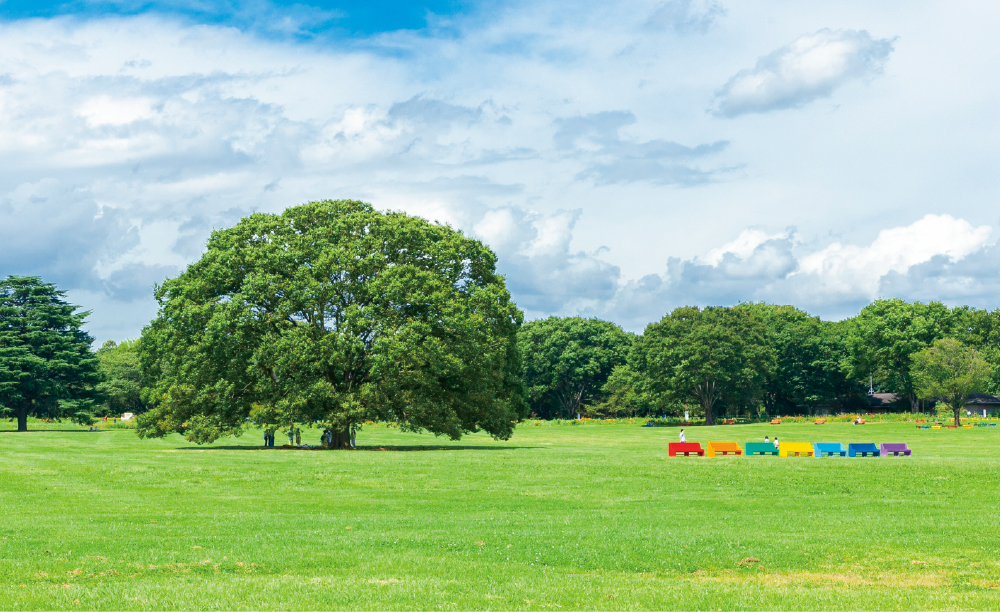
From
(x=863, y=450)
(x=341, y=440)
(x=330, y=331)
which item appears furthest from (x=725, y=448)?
(x=330, y=331)

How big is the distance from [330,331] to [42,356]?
4791 cm

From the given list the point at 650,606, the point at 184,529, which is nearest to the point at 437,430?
the point at 184,529

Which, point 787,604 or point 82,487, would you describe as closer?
point 787,604

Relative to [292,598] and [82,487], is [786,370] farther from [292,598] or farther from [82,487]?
[292,598]

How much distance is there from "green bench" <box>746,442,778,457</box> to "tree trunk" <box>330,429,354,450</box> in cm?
2162

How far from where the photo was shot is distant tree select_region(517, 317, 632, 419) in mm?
132750

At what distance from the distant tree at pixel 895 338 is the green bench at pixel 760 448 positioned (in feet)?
272

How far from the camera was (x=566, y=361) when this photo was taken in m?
132

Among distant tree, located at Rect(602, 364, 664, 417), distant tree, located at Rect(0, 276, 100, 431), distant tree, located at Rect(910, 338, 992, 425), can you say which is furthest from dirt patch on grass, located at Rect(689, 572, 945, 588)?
distant tree, located at Rect(602, 364, 664, 417)

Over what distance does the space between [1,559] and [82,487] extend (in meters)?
13.4

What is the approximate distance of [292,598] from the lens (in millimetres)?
11375

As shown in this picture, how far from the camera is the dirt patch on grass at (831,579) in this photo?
502 inches

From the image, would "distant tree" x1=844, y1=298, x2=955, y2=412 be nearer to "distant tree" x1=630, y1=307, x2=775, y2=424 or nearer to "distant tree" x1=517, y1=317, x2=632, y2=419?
"distant tree" x1=630, y1=307, x2=775, y2=424

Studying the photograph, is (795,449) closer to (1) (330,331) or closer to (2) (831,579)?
(1) (330,331)
